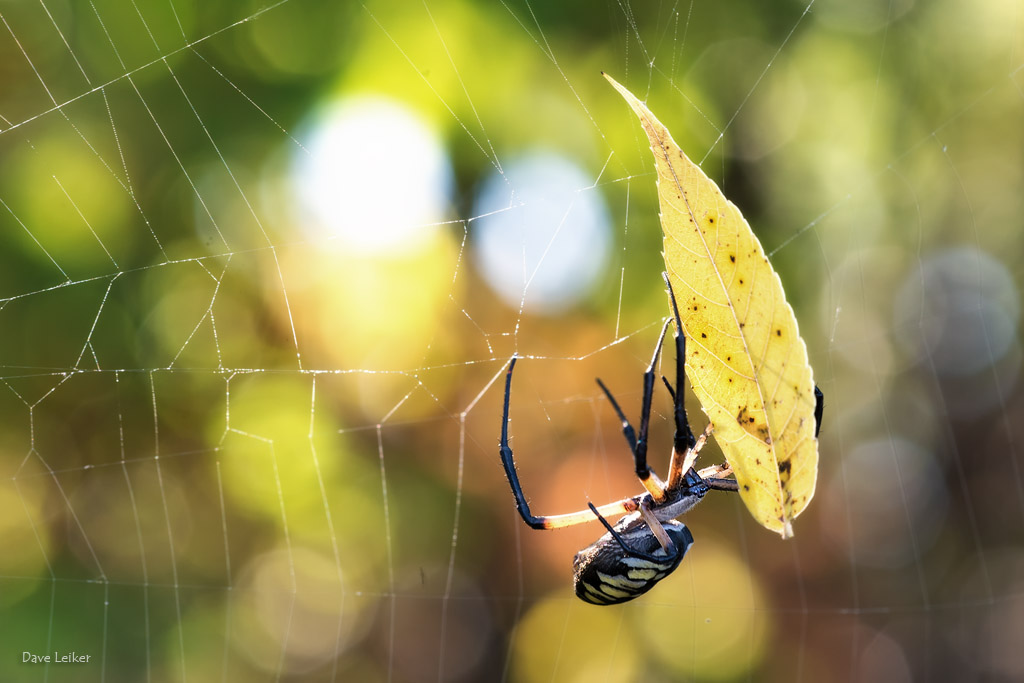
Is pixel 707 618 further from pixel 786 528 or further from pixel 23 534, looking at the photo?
pixel 23 534

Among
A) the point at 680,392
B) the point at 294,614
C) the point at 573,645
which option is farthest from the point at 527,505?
the point at 294,614

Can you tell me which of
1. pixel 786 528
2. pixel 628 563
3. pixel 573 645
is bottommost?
pixel 573 645

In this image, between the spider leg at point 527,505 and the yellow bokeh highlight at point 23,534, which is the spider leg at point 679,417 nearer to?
the spider leg at point 527,505

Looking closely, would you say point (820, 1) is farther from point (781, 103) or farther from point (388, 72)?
point (388, 72)

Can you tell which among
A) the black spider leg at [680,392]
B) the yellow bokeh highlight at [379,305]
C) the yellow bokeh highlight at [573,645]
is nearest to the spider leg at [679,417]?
the black spider leg at [680,392]

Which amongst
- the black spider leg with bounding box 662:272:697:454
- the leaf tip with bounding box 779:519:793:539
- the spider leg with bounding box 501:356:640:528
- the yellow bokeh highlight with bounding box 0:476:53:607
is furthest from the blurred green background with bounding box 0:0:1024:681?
the leaf tip with bounding box 779:519:793:539
